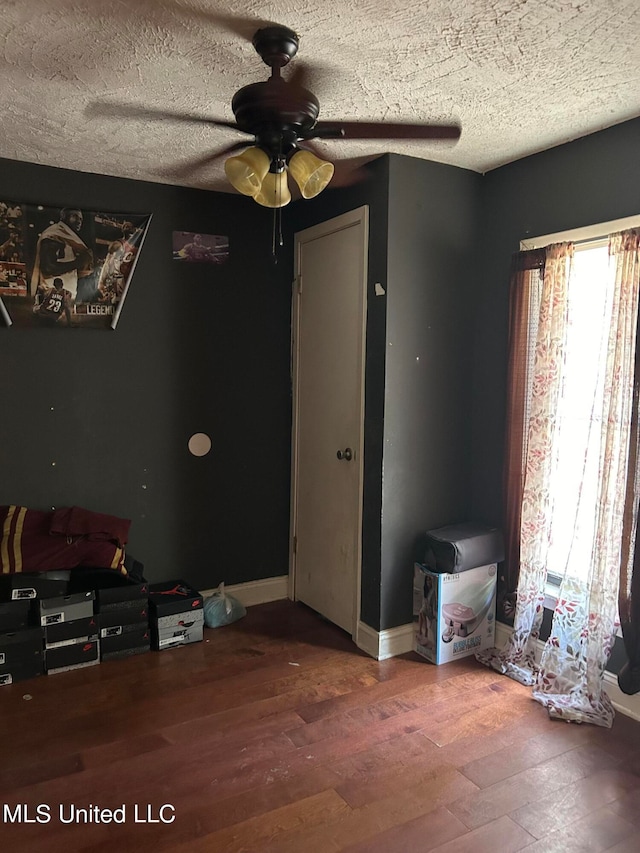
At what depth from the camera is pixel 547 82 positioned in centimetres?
216

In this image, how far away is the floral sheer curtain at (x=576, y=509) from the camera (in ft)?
8.29

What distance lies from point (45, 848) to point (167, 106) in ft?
8.32

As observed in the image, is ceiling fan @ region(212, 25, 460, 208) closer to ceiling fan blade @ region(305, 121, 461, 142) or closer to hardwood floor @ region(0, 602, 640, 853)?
ceiling fan blade @ region(305, 121, 461, 142)

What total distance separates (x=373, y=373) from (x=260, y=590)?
1.60 m

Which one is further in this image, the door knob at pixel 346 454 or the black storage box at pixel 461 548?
the door knob at pixel 346 454

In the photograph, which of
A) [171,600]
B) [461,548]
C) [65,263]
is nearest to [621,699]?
[461,548]

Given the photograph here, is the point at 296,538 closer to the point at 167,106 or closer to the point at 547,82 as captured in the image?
the point at 167,106

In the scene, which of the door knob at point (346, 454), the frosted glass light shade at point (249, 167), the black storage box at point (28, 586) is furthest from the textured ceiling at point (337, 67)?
the black storage box at point (28, 586)

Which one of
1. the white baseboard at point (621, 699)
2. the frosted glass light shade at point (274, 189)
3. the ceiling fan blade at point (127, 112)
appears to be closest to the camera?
the frosted glass light shade at point (274, 189)

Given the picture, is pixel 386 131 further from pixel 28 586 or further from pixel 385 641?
pixel 28 586

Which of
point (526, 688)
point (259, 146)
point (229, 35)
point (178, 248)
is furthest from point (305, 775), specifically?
point (178, 248)

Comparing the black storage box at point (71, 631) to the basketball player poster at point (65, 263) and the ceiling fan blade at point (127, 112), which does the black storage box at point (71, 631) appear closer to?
the basketball player poster at point (65, 263)

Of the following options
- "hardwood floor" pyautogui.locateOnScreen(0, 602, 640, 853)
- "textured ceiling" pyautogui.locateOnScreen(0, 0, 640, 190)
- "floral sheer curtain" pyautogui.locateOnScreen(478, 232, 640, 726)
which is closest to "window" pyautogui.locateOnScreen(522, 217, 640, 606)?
"floral sheer curtain" pyautogui.locateOnScreen(478, 232, 640, 726)

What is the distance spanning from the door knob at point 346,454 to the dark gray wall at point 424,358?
0.95 ft
